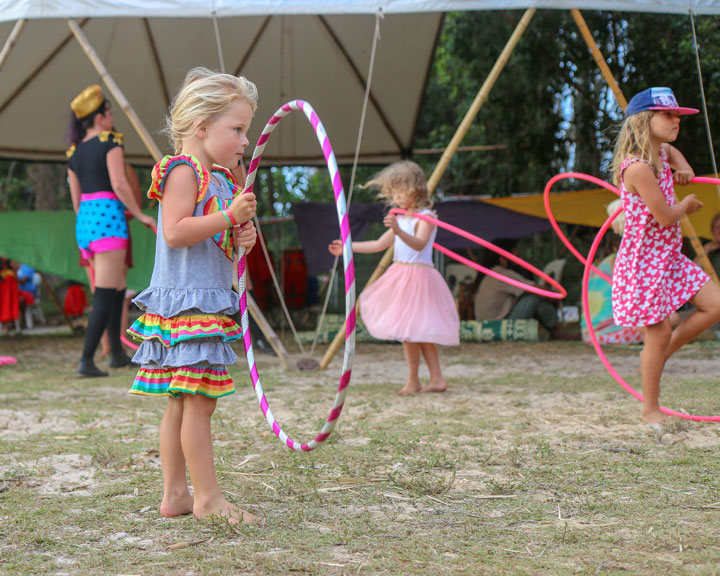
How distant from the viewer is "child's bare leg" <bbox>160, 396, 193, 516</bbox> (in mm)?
2605

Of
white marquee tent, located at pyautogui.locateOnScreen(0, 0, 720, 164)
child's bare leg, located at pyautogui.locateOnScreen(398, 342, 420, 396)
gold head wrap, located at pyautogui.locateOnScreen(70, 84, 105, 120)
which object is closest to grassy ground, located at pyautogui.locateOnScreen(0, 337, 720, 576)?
child's bare leg, located at pyautogui.locateOnScreen(398, 342, 420, 396)

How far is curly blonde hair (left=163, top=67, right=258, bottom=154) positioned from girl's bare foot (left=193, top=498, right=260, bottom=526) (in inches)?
47.1

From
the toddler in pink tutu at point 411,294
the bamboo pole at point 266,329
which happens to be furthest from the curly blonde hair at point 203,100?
the bamboo pole at point 266,329

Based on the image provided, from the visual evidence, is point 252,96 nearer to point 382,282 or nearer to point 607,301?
point 382,282

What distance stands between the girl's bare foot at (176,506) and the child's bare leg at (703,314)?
256 cm

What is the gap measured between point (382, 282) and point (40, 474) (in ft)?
9.48

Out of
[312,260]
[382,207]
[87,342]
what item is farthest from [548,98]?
[87,342]

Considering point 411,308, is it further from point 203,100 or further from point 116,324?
point 203,100

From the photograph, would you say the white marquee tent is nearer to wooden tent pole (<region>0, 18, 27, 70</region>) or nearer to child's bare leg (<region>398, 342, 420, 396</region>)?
wooden tent pole (<region>0, 18, 27, 70</region>)

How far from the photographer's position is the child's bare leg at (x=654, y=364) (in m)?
3.93

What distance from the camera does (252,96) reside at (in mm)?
2785

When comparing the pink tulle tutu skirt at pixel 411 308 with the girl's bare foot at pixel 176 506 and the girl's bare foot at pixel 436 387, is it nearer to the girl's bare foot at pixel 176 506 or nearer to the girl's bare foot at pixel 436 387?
the girl's bare foot at pixel 436 387

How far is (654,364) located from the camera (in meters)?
3.94

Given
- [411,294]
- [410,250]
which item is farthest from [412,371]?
[410,250]
